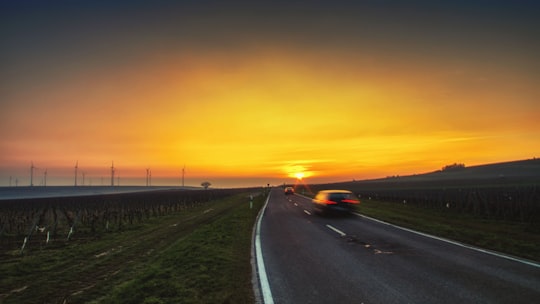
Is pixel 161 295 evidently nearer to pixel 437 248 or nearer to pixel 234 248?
pixel 234 248

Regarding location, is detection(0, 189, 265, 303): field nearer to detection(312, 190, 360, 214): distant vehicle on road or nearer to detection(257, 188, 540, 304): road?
detection(257, 188, 540, 304): road

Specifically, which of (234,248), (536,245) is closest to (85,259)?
(234,248)

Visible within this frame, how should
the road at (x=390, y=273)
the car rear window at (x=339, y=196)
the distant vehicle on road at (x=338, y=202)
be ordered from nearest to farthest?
the road at (x=390, y=273), the distant vehicle on road at (x=338, y=202), the car rear window at (x=339, y=196)

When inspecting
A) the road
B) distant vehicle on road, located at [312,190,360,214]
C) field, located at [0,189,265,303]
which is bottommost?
field, located at [0,189,265,303]

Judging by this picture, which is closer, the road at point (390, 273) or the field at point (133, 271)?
the road at point (390, 273)

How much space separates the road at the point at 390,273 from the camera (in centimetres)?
604

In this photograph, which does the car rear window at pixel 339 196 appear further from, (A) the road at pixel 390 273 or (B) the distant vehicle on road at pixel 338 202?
(A) the road at pixel 390 273

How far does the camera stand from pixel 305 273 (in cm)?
786

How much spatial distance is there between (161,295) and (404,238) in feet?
29.9

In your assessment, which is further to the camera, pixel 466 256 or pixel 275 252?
pixel 275 252

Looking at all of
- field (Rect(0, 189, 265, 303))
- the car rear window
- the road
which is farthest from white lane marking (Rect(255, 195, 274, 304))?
the car rear window

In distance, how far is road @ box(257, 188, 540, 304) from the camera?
19.8 feet

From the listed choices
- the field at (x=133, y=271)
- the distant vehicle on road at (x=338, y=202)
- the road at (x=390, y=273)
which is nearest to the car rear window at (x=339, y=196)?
the distant vehicle on road at (x=338, y=202)

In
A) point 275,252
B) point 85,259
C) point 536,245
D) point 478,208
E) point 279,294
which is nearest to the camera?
point 279,294
